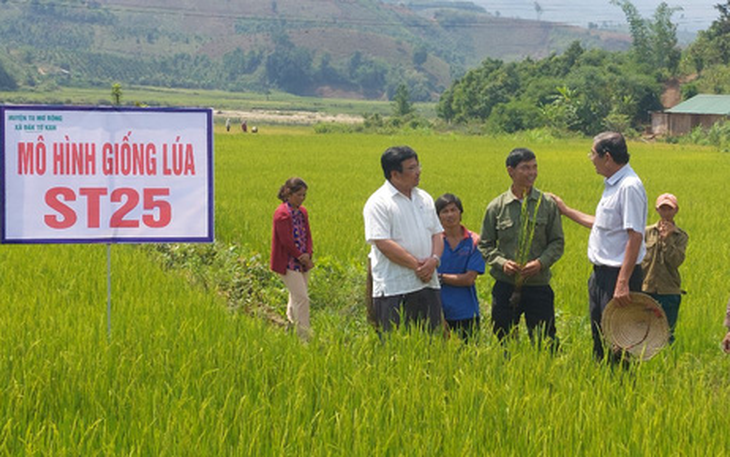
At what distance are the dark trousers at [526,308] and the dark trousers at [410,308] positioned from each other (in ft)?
1.77

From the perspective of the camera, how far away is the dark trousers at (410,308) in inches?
220

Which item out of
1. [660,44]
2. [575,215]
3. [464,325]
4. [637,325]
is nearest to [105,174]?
[464,325]

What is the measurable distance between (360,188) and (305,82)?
569ft

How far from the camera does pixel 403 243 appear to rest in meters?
5.56

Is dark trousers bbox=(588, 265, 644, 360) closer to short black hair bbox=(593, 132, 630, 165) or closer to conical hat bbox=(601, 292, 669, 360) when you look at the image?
conical hat bbox=(601, 292, 669, 360)

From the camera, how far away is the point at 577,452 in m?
3.56

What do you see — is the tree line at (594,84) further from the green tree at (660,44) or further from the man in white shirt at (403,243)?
the man in white shirt at (403,243)

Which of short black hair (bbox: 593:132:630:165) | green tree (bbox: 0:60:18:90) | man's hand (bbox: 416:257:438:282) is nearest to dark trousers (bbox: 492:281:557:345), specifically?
man's hand (bbox: 416:257:438:282)

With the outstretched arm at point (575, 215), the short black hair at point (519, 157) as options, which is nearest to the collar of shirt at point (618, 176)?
the outstretched arm at point (575, 215)

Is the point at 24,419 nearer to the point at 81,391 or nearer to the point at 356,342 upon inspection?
the point at 81,391

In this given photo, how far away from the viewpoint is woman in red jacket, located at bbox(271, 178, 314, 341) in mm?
7375

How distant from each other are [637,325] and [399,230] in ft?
4.21

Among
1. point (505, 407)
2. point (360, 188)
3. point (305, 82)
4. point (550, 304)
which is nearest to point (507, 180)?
point (360, 188)

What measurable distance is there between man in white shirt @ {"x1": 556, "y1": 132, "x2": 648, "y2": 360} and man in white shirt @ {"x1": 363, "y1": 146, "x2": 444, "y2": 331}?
0.84 m
